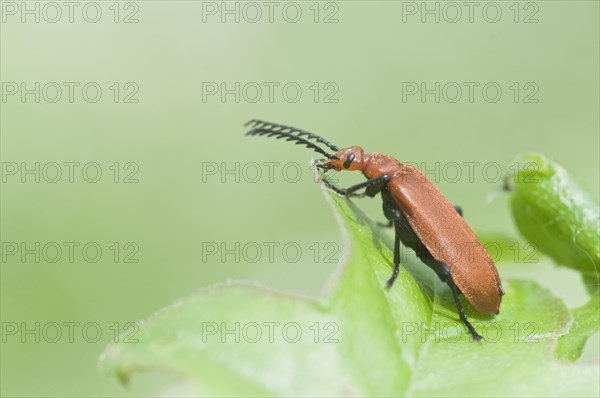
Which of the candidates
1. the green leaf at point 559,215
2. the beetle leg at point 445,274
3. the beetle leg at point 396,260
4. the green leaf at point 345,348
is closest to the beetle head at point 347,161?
the beetle leg at point 396,260

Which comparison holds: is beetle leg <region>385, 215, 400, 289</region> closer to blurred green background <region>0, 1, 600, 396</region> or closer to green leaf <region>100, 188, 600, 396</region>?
green leaf <region>100, 188, 600, 396</region>

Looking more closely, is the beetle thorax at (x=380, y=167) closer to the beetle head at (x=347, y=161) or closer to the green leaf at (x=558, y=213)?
the beetle head at (x=347, y=161)

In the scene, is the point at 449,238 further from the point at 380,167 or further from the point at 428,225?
the point at 380,167

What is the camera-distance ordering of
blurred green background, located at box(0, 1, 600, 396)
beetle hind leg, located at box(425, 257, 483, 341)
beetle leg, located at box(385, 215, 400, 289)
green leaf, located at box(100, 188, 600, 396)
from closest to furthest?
green leaf, located at box(100, 188, 600, 396)
beetle leg, located at box(385, 215, 400, 289)
beetle hind leg, located at box(425, 257, 483, 341)
blurred green background, located at box(0, 1, 600, 396)

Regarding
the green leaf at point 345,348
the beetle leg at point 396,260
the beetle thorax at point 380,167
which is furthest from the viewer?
the beetle thorax at point 380,167

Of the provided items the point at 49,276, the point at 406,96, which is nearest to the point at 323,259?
the point at 49,276

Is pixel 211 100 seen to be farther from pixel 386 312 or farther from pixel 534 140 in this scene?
pixel 386 312

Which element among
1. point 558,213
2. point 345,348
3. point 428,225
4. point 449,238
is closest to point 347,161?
point 428,225

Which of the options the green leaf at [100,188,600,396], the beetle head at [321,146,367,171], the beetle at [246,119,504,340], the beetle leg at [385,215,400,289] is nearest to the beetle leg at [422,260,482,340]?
the beetle at [246,119,504,340]
